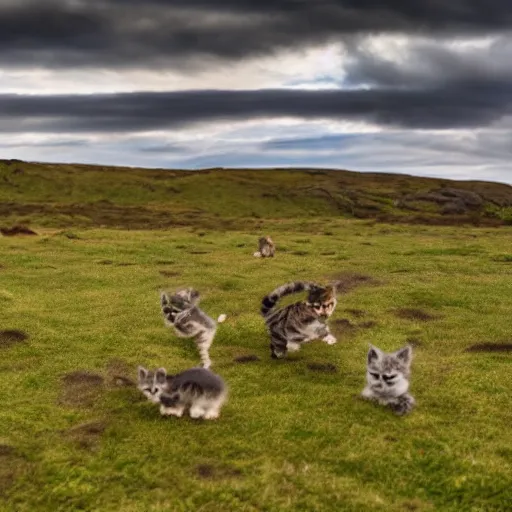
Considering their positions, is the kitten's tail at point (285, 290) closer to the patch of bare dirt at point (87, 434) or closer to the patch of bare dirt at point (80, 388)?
the patch of bare dirt at point (80, 388)

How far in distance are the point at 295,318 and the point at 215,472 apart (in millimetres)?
7057

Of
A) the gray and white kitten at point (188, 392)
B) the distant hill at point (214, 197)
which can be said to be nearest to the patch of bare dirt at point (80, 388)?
the gray and white kitten at point (188, 392)

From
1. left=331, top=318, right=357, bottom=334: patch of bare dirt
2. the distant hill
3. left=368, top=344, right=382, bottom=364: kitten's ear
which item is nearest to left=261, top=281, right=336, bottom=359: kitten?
left=331, top=318, right=357, bottom=334: patch of bare dirt

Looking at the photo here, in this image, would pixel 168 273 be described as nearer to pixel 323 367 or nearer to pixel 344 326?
pixel 344 326

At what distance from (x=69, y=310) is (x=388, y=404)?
14.8 meters

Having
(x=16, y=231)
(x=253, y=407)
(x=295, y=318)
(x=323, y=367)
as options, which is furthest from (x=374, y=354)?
(x=16, y=231)

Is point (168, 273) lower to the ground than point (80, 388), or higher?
higher

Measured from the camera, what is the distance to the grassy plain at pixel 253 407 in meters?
10.3

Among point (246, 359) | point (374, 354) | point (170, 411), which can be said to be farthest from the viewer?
point (246, 359)

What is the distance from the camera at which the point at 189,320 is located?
56.0ft

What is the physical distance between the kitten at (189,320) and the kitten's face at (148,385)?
3642 mm

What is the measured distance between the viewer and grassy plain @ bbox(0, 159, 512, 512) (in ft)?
33.9

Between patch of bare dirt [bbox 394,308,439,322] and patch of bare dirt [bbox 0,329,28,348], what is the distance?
13340 mm

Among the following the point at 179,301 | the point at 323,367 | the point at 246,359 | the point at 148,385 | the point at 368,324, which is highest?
the point at 179,301
